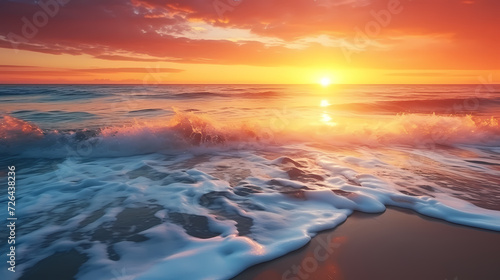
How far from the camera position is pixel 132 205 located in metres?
4.84

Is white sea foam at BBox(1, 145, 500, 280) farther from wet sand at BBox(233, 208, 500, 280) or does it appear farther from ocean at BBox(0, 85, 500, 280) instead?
wet sand at BBox(233, 208, 500, 280)

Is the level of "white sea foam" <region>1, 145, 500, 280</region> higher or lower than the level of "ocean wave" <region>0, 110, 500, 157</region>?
lower

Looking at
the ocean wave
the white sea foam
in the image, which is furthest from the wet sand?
the ocean wave

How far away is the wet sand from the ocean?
0.71ft

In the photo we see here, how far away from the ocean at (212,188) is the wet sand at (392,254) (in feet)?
0.71

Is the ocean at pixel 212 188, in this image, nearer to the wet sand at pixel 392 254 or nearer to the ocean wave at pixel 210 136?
the ocean wave at pixel 210 136

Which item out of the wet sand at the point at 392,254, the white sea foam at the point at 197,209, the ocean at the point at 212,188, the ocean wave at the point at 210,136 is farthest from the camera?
the ocean wave at the point at 210,136

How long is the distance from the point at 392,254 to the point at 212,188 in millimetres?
3433

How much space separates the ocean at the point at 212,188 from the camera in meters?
3.45

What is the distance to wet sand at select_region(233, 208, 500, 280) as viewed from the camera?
294 centimetres

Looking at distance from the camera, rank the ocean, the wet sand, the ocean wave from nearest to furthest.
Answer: the wet sand < the ocean < the ocean wave

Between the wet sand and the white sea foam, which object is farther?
the white sea foam

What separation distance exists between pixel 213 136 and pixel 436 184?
662 centimetres

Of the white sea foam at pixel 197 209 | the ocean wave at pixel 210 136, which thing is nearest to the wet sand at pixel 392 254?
the white sea foam at pixel 197 209
